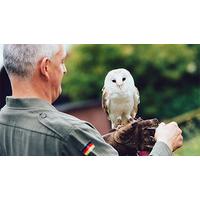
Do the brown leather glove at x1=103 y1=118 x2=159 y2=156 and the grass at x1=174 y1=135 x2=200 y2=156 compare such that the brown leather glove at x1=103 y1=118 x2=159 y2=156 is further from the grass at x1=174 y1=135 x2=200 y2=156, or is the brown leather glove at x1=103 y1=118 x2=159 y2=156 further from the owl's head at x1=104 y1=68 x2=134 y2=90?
the grass at x1=174 y1=135 x2=200 y2=156

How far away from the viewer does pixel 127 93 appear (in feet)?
6.81

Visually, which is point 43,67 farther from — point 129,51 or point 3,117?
point 129,51

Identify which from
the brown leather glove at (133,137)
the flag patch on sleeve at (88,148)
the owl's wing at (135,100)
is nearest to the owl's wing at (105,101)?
the owl's wing at (135,100)

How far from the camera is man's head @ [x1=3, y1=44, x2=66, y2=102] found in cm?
159

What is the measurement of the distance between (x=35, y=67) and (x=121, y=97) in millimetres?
572

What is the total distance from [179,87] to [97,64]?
0.52 metres

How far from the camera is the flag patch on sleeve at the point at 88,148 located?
151 centimetres

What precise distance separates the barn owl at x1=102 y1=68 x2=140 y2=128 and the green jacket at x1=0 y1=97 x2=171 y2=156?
1.40 ft

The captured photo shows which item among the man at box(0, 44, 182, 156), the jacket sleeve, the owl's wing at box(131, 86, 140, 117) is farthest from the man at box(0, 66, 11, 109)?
the owl's wing at box(131, 86, 140, 117)

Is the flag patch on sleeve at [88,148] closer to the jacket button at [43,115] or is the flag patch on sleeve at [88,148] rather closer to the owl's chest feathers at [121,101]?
the jacket button at [43,115]

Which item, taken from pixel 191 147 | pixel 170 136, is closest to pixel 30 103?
pixel 170 136

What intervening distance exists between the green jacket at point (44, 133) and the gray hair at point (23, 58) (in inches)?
3.3
